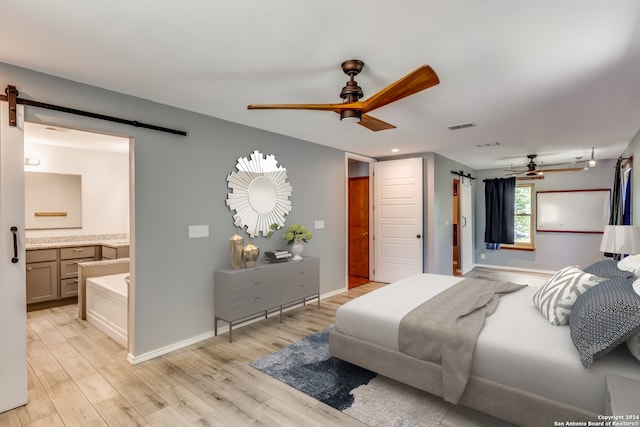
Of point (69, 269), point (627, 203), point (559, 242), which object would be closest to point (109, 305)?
point (69, 269)

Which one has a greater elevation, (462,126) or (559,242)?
(462,126)

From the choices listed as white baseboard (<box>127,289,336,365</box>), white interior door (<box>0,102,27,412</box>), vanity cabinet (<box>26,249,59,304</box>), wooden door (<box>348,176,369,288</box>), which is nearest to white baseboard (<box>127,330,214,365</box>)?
white baseboard (<box>127,289,336,365</box>)

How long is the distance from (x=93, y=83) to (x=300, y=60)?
5.83ft

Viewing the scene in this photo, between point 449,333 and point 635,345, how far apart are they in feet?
2.93

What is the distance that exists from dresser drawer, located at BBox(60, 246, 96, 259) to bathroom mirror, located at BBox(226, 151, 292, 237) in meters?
2.90

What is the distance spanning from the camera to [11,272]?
2240 mm

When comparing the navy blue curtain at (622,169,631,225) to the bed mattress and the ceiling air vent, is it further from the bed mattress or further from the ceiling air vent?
the bed mattress

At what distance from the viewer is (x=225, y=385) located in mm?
2482

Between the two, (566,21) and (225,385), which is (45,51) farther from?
(566,21)

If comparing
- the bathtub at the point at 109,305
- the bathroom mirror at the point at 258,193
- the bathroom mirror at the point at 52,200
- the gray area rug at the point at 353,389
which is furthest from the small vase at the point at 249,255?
the bathroom mirror at the point at 52,200

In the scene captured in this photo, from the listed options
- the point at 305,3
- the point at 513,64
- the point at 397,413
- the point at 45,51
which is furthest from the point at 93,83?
the point at 397,413

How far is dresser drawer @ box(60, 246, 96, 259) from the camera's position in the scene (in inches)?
181

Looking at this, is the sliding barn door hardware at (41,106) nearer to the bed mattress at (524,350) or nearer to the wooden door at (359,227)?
the bed mattress at (524,350)

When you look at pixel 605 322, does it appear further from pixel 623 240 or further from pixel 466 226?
pixel 466 226
